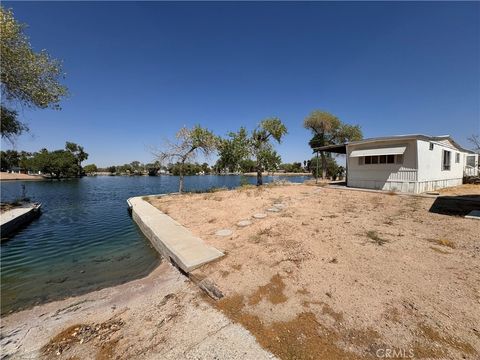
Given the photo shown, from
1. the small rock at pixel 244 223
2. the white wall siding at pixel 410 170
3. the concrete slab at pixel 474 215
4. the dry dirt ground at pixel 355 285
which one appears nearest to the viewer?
the dry dirt ground at pixel 355 285

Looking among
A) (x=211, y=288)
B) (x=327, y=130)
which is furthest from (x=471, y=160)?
(x=211, y=288)

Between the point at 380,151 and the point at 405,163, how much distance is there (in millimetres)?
1461

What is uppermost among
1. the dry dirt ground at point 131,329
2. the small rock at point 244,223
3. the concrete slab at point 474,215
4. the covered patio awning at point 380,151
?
the covered patio awning at point 380,151

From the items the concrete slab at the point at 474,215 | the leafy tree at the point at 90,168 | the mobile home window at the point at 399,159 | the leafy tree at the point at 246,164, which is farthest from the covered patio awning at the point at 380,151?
the leafy tree at the point at 90,168

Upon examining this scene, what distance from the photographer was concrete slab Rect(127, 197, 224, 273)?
15.6 feet

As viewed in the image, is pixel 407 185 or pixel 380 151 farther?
pixel 380 151

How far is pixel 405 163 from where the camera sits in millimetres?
12359

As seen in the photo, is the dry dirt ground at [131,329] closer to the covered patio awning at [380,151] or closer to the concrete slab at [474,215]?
the concrete slab at [474,215]

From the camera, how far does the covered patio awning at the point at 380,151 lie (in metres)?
12.3

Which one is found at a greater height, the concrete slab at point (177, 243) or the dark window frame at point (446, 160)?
the dark window frame at point (446, 160)

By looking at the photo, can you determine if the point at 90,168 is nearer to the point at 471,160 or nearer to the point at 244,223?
the point at 244,223

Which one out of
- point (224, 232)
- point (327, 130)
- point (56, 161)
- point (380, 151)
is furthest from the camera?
point (56, 161)

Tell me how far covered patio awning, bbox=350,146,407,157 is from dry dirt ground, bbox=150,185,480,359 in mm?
6360

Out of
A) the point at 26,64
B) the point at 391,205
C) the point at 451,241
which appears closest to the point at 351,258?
the point at 451,241
